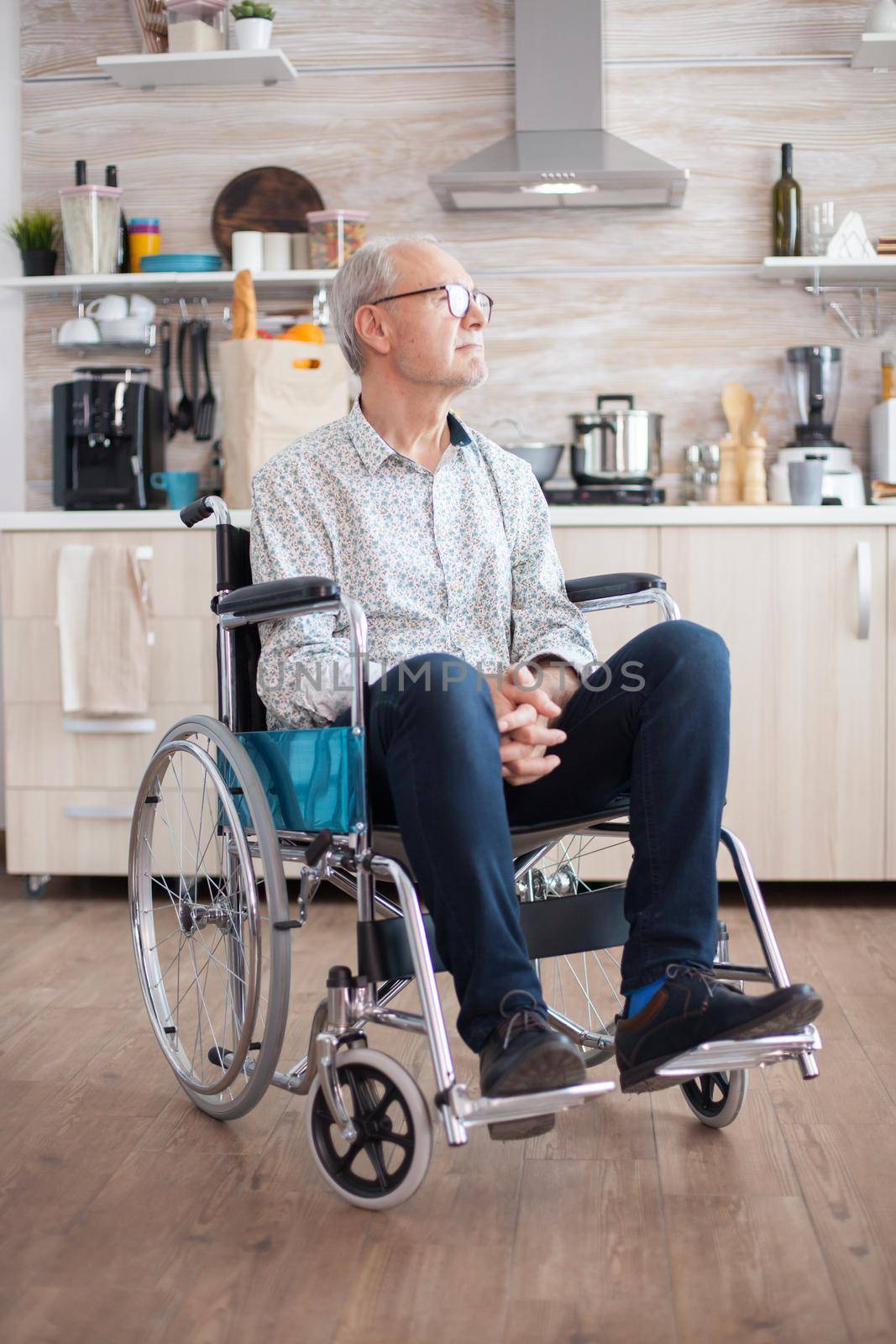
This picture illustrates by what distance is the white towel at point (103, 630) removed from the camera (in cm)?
303

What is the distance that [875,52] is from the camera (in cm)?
332

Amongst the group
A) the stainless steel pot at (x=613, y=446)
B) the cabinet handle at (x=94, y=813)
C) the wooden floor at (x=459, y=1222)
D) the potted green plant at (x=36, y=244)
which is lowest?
the wooden floor at (x=459, y=1222)

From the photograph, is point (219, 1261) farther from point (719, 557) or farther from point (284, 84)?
point (284, 84)

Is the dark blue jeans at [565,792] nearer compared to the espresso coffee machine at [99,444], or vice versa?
the dark blue jeans at [565,792]

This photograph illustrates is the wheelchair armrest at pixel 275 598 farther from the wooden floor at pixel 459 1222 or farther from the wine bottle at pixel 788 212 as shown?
the wine bottle at pixel 788 212

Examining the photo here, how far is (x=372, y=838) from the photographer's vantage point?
163 cm

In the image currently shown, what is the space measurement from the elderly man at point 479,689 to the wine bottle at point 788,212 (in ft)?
5.70

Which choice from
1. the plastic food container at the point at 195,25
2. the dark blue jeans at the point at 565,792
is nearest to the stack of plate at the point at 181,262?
the plastic food container at the point at 195,25

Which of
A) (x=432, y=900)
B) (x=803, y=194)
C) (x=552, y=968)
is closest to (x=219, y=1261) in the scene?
(x=432, y=900)

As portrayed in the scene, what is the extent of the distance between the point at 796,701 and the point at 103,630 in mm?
1550

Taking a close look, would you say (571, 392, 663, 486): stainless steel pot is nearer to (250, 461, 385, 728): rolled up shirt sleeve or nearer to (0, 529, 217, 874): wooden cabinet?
(0, 529, 217, 874): wooden cabinet

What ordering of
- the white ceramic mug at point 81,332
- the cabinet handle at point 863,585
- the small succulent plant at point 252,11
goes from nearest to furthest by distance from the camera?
1. the cabinet handle at point 863,585
2. the small succulent plant at point 252,11
3. the white ceramic mug at point 81,332

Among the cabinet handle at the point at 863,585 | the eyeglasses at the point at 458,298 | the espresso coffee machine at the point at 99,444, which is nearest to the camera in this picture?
the eyeglasses at the point at 458,298

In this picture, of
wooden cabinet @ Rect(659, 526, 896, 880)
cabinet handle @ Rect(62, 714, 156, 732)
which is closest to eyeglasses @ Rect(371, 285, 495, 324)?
wooden cabinet @ Rect(659, 526, 896, 880)
